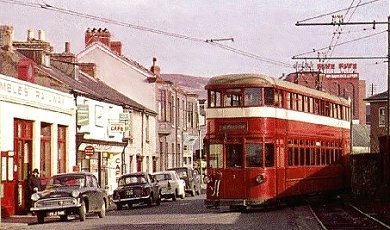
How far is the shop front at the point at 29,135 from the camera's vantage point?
120 ft

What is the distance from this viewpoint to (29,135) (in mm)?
40625

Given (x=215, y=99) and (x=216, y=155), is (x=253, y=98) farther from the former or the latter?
(x=216, y=155)

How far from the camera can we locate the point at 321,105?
1596 inches


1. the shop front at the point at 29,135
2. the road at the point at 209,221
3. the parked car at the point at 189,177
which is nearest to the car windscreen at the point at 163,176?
the shop front at the point at 29,135

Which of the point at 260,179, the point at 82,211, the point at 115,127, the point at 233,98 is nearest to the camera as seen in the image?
the point at 82,211

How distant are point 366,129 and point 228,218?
336 feet

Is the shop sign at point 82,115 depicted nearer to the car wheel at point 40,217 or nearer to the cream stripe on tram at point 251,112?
the cream stripe on tram at point 251,112

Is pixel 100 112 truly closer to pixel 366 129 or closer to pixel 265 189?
pixel 265 189

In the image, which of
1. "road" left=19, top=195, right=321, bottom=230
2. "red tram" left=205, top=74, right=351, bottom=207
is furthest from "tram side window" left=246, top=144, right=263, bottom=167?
"road" left=19, top=195, right=321, bottom=230

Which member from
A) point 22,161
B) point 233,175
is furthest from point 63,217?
point 22,161

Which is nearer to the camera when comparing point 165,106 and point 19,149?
point 19,149

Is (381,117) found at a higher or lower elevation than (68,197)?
higher

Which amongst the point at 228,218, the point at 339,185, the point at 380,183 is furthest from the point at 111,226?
the point at 380,183

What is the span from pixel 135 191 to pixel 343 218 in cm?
1237
